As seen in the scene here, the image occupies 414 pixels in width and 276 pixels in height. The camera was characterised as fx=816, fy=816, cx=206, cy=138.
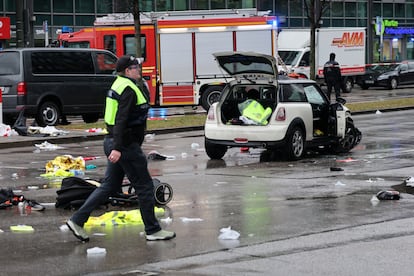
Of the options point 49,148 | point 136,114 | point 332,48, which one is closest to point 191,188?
point 136,114

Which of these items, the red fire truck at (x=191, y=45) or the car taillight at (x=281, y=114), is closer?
the car taillight at (x=281, y=114)

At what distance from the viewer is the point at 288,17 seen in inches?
2062

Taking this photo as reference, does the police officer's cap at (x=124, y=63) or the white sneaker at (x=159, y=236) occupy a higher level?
the police officer's cap at (x=124, y=63)

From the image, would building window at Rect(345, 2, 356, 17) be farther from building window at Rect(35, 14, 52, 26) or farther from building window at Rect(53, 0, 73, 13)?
building window at Rect(35, 14, 52, 26)

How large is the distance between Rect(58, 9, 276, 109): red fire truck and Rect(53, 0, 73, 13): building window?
15247 millimetres

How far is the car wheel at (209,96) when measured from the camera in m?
26.9

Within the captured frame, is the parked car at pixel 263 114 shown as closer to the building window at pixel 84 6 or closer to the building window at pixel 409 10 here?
the building window at pixel 84 6

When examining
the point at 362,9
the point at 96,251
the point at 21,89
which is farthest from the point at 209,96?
the point at 362,9

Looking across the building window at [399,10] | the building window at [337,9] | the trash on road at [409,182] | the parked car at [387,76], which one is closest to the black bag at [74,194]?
the trash on road at [409,182]

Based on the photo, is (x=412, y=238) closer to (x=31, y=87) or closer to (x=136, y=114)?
(x=136, y=114)

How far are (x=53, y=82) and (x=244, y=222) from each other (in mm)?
13553

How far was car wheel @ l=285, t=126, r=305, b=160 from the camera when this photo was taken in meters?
14.5

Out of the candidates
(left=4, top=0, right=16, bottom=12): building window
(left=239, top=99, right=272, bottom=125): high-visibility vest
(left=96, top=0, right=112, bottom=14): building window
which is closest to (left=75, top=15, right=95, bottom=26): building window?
(left=96, top=0, right=112, bottom=14): building window

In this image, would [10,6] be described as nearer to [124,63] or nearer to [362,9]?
[362,9]
